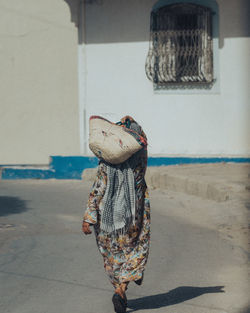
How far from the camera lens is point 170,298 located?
531 cm

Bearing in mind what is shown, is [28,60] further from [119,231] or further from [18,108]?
[119,231]

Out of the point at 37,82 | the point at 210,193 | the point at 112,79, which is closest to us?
the point at 210,193

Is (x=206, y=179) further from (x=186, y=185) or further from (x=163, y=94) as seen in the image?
(x=163, y=94)

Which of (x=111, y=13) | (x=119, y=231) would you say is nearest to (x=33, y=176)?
(x=111, y=13)

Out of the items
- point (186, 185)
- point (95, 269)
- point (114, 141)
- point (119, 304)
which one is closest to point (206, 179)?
point (186, 185)

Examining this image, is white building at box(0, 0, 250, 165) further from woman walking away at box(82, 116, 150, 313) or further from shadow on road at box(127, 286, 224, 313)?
woman walking away at box(82, 116, 150, 313)

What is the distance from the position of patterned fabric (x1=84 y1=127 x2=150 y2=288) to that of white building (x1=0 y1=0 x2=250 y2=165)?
8.16 meters

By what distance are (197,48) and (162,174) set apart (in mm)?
2903

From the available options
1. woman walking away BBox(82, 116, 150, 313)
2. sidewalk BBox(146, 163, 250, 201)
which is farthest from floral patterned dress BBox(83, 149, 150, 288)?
sidewalk BBox(146, 163, 250, 201)

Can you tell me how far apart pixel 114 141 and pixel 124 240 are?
769mm

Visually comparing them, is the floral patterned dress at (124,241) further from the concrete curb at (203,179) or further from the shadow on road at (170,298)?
the concrete curb at (203,179)

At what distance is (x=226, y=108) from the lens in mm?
13062

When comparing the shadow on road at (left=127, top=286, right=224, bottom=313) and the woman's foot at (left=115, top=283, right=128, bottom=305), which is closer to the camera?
the woman's foot at (left=115, top=283, right=128, bottom=305)

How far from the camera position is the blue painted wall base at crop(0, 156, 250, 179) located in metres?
13.0
